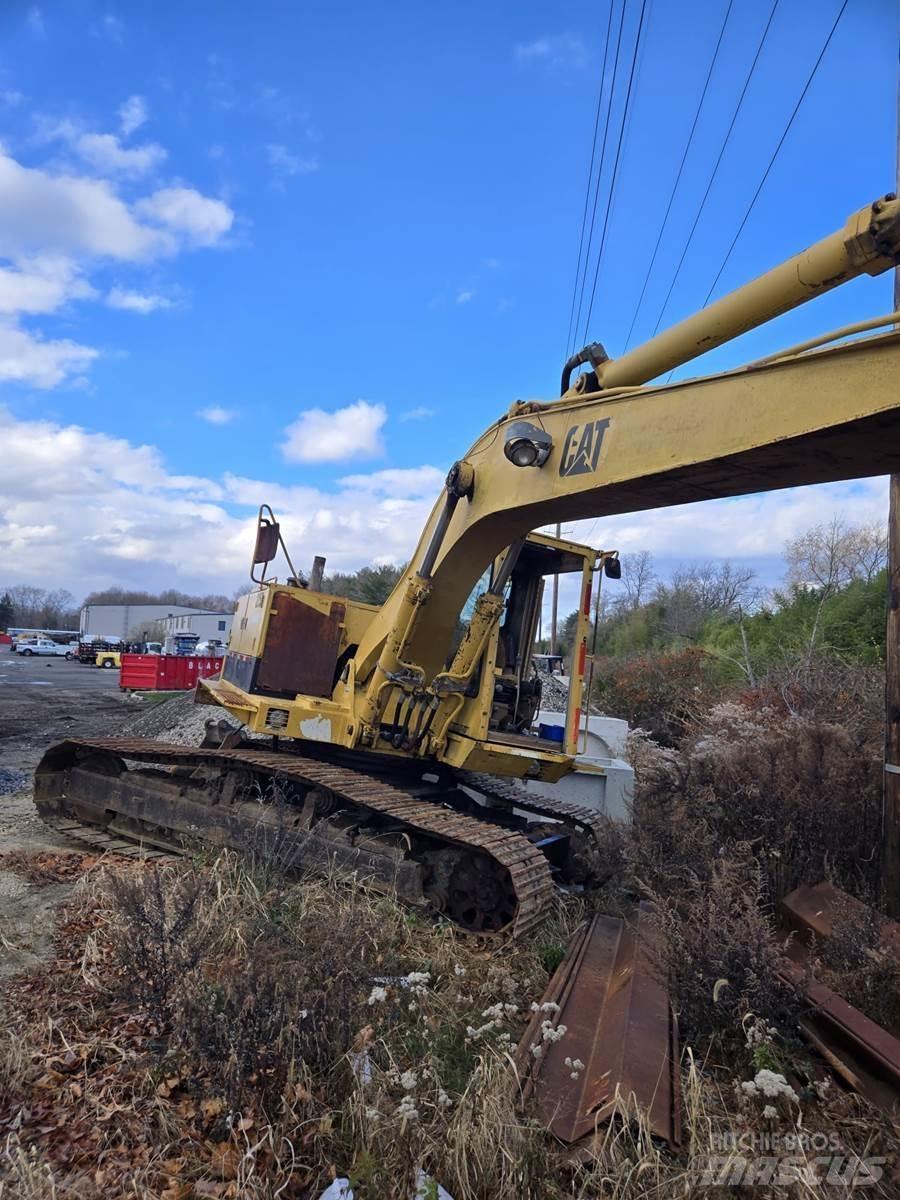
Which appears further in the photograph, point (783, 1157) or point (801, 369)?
point (801, 369)

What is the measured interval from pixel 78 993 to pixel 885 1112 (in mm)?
3549

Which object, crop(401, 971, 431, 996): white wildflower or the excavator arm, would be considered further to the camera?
crop(401, 971, 431, 996): white wildflower

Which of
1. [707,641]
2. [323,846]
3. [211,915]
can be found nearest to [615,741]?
[323,846]

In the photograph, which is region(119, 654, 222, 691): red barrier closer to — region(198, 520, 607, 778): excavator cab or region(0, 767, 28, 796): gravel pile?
region(0, 767, 28, 796): gravel pile

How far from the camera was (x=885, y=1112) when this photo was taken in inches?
110

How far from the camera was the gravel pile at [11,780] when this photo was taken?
9922 millimetres

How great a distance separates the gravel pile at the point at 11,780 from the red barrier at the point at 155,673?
15.1 m

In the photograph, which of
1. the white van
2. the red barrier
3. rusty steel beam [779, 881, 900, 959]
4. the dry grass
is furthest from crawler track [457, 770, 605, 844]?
the white van

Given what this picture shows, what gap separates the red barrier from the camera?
26.8 meters

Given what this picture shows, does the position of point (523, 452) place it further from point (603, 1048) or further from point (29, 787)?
point (29, 787)

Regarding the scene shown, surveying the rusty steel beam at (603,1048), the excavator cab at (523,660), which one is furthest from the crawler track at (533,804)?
the rusty steel beam at (603,1048)

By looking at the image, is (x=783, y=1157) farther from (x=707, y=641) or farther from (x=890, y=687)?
(x=707, y=641)

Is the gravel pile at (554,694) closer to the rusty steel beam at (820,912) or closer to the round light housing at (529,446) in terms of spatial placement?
the rusty steel beam at (820,912)

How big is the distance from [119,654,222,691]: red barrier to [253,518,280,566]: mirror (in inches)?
801
